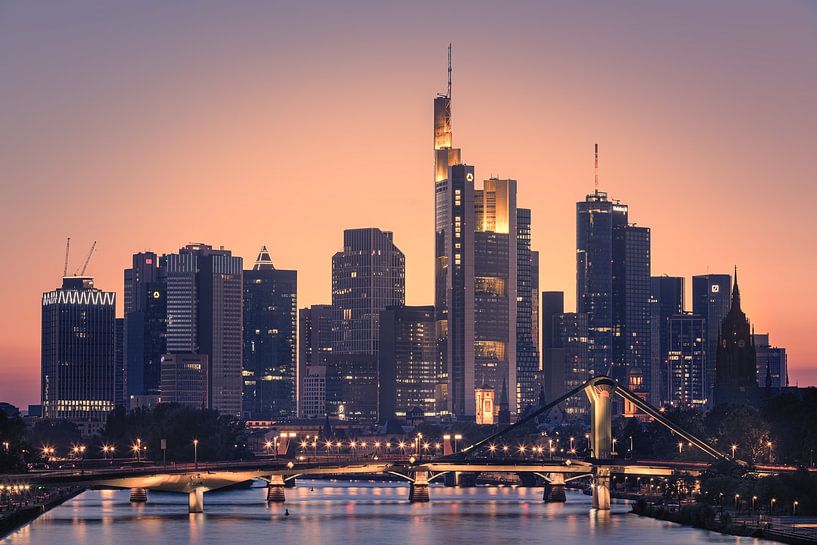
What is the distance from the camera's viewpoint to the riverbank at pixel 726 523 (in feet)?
475

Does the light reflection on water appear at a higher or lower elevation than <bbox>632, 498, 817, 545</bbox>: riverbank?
lower

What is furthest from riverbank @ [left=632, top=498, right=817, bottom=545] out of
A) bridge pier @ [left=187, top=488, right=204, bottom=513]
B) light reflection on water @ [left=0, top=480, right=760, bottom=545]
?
bridge pier @ [left=187, top=488, right=204, bottom=513]

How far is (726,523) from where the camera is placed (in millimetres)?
162625

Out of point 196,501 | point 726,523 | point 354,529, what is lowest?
point 354,529

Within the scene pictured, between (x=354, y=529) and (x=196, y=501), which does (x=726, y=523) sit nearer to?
(x=354, y=529)

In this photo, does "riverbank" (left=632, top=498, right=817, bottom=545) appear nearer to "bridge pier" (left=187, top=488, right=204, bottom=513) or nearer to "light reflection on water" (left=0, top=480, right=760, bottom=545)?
"light reflection on water" (left=0, top=480, right=760, bottom=545)

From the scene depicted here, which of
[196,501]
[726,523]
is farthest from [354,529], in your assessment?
[726,523]

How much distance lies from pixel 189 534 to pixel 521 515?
4161 cm

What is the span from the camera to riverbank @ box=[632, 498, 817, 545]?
14475 centimetres

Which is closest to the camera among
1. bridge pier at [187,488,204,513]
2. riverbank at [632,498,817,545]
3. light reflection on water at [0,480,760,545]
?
riverbank at [632,498,817,545]

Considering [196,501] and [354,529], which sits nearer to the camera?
[354,529]

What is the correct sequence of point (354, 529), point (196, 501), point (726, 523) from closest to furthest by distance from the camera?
point (726, 523), point (354, 529), point (196, 501)

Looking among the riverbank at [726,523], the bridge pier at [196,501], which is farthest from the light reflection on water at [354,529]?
the riverbank at [726,523]

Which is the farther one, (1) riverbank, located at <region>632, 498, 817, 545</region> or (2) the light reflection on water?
(2) the light reflection on water
